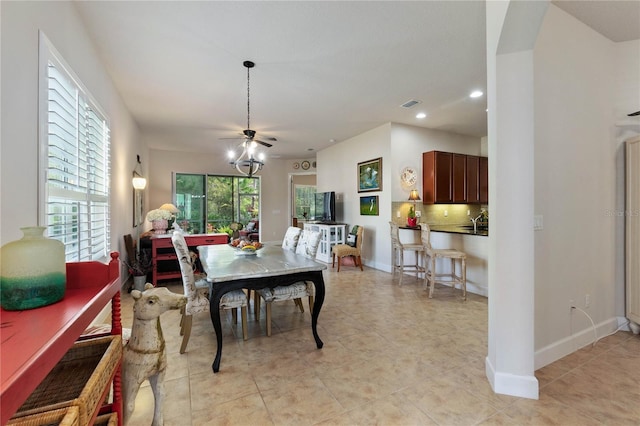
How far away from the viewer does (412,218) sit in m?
5.12

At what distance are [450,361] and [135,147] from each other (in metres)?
5.65

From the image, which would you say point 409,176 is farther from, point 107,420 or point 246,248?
point 107,420

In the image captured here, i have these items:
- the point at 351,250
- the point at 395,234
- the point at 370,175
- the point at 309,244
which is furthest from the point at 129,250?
the point at 370,175

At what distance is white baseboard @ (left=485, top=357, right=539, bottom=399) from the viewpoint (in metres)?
1.81

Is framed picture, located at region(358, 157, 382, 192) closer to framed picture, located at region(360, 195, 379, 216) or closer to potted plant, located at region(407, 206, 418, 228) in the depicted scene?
framed picture, located at region(360, 195, 379, 216)

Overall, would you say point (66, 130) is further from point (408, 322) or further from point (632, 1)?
point (632, 1)

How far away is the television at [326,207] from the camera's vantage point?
645 centimetres

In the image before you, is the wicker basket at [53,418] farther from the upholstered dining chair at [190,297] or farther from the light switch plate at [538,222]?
the light switch plate at [538,222]

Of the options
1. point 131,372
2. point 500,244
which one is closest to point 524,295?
point 500,244

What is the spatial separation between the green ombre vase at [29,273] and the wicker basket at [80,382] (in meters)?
0.34

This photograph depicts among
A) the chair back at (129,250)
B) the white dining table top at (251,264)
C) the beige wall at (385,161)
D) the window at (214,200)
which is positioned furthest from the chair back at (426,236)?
the window at (214,200)

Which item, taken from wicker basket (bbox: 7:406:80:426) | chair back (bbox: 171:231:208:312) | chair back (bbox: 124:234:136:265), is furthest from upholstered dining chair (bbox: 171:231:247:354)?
chair back (bbox: 124:234:136:265)

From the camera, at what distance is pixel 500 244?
1852 mm

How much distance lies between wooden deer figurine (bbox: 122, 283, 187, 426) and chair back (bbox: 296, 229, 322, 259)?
166 cm
